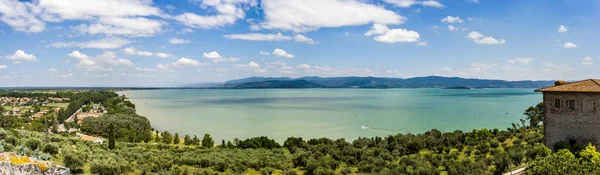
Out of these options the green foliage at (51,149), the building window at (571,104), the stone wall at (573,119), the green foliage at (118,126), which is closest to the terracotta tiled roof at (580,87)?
the stone wall at (573,119)

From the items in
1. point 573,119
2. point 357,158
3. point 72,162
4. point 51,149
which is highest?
point 573,119

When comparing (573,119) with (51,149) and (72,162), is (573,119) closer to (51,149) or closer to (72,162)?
(72,162)

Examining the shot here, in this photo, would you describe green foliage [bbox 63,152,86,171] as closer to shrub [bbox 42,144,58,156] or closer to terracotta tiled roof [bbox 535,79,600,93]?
shrub [bbox 42,144,58,156]

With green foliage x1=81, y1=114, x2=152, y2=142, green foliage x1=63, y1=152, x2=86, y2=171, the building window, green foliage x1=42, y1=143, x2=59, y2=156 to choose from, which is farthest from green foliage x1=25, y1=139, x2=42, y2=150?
green foliage x1=81, y1=114, x2=152, y2=142

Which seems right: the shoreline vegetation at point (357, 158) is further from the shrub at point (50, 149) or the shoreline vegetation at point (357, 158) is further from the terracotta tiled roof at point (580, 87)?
the terracotta tiled roof at point (580, 87)

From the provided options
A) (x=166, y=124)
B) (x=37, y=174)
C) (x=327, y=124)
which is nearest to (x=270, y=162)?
(x=37, y=174)

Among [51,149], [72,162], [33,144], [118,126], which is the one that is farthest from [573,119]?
[118,126]

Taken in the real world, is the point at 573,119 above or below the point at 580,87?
below
